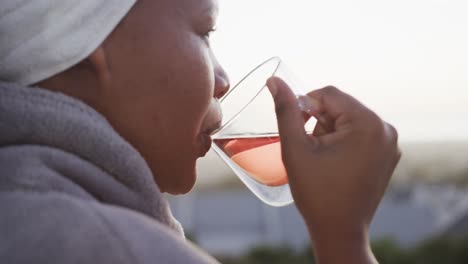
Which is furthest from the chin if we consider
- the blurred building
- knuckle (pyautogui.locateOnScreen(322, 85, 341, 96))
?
the blurred building

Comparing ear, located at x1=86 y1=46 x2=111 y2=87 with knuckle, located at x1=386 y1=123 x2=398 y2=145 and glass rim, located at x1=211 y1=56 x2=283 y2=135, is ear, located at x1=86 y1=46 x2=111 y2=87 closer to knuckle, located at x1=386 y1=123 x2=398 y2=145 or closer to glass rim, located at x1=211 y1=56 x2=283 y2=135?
glass rim, located at x1=211 y1=56 x2=283 y2=135

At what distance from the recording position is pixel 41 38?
4.80 feet

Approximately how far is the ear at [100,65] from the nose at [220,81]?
245 mm

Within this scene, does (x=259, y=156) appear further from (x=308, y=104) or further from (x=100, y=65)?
(x=100, y=65)

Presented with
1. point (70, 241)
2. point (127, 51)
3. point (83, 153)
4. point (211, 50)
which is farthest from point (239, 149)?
point (70, 241)

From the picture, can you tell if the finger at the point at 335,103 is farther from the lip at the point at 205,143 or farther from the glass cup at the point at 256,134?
the lip at the point at 205,143

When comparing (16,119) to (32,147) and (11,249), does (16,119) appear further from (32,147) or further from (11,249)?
(11,249)

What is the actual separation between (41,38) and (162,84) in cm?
21

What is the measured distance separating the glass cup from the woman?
47mm

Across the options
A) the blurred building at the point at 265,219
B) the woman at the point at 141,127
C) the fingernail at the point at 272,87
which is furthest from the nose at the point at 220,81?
the blurred building at the point at 265,219

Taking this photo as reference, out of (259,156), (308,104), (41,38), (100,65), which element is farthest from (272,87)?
(41,38)

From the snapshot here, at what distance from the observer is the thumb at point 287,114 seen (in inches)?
60.1

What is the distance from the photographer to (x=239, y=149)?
5.69 ft

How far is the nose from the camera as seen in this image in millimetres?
1696
